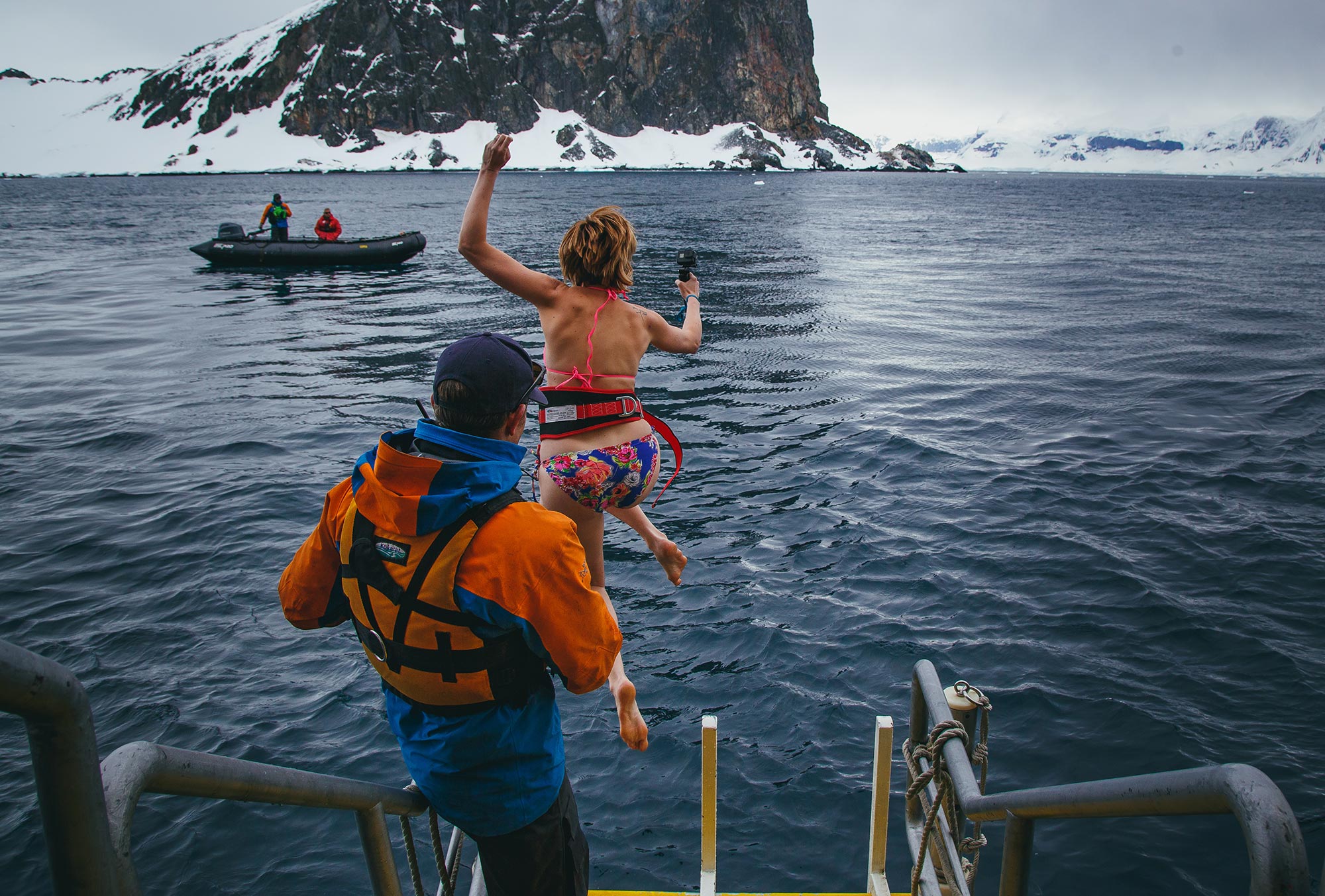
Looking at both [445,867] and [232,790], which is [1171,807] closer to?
[232,790]

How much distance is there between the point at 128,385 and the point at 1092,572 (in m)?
16.8

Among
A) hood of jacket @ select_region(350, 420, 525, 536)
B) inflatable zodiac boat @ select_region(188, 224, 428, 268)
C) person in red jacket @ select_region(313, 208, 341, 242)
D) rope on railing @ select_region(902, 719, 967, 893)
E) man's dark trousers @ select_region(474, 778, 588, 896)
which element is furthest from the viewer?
person in red jacket @ select_region(313, 208, 341, 242)

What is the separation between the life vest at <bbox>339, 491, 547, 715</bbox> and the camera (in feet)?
8.45

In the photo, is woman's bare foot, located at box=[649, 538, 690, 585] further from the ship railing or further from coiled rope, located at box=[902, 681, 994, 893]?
the ship railing

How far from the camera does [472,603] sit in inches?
101

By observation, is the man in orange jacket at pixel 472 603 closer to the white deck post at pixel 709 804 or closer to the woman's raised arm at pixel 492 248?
the white deck post at pixel 709 804

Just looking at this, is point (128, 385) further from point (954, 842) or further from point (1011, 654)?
point (954, 842)

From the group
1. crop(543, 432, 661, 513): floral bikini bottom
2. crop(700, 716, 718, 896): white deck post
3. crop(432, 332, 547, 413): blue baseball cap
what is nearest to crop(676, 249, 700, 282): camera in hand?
crop(543, 432, 661, 513): floral bikini bottom

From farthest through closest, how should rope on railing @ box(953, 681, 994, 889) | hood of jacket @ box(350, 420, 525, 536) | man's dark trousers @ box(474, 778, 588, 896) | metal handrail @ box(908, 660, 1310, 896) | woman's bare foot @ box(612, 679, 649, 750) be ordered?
woman's bare foot @ box(612, 679, 649, 750) → rope on railing @ box(953, 681, 994, 889) → man's dark trousers @ box(474, 778, 588, 896) → hood of jacket @ box(350, 420, 525, 536) → metal handrail @ box(908, 660, 1310, 896)

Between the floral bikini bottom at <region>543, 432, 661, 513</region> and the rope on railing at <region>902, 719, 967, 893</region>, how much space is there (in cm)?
194

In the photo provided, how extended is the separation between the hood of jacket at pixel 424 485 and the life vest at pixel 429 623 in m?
0.04

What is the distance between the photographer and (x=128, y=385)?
53.8 feet

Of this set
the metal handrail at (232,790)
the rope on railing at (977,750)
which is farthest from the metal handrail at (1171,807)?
the metal handrail at (232,790)

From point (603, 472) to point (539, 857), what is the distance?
6.60 ft
